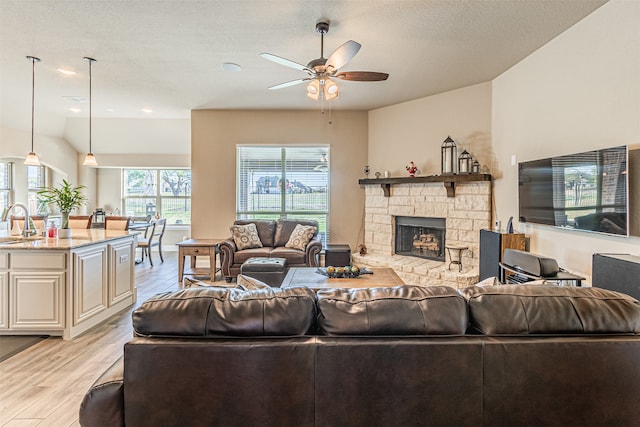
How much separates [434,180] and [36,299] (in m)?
4.74

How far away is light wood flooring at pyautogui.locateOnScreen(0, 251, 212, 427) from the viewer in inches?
78.2

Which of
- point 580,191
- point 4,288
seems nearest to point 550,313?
point 580,191

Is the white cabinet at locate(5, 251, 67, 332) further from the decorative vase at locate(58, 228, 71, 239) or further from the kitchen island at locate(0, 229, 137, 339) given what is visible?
the decorative vase at locate(58, 228, 71, 239)

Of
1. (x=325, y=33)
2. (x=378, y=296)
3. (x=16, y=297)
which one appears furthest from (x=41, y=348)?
(x=325, y=33)

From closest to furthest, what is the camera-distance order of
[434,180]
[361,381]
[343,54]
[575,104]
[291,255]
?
[361,381] < [343,54] < [575,104] < [434,180] < [291,255]

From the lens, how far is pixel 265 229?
5613 mm

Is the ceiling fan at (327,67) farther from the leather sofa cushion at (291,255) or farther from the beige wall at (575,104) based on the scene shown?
the leather sofa cushion at (291,255)

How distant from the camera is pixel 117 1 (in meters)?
2.64

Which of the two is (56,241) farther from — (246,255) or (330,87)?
(330,87)

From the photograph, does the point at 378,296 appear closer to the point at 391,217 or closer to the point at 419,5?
the point at 419,5

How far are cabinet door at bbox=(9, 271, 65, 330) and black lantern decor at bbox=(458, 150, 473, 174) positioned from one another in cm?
470

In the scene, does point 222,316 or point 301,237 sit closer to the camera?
point 222,316

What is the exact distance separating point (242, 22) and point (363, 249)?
385cm

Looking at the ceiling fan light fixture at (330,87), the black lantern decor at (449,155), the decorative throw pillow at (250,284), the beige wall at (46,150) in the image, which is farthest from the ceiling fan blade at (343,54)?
the beige wall at (46,150)
